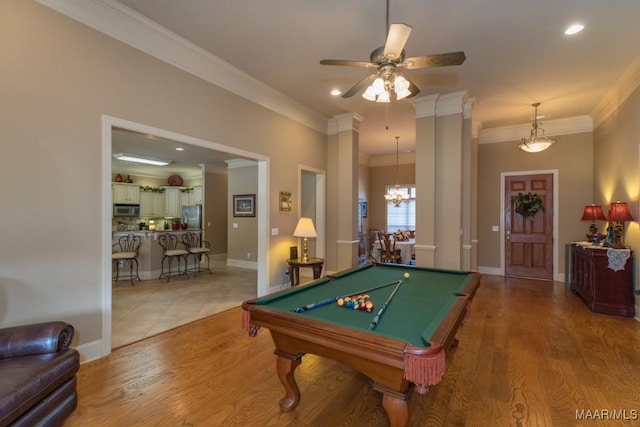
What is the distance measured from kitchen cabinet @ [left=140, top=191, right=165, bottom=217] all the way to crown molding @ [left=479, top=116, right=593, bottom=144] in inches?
384

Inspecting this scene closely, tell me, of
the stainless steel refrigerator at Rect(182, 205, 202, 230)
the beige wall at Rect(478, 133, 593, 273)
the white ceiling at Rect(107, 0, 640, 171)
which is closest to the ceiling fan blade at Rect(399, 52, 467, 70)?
the white ceiling at Rect(107, 0, 640, 171)

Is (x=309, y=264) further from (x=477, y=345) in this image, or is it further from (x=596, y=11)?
(x=596, y=11)

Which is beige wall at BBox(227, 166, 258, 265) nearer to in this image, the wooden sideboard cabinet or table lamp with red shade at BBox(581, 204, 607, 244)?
the wooden sideboard cabinet

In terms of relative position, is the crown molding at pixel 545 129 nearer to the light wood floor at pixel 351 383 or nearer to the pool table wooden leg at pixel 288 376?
the light wood floor at pixel 351 383

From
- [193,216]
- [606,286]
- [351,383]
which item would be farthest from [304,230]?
[193,216]

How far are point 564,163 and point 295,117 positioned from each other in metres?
5.51

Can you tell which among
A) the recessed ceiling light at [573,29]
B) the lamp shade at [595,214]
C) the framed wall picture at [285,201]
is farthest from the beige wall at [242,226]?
the lamp shade at [595,214]

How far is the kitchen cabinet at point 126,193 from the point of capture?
29.8 ft

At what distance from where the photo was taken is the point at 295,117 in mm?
5227

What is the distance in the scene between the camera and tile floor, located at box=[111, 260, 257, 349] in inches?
141

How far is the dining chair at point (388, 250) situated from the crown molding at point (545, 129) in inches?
124

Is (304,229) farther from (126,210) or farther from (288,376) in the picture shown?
(126,210)

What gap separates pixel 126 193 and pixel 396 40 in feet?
31.8

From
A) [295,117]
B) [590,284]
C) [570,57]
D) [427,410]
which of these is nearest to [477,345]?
[427,410]
